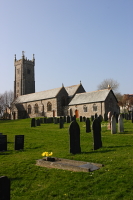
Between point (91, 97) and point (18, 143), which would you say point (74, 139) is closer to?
point (18, 143)

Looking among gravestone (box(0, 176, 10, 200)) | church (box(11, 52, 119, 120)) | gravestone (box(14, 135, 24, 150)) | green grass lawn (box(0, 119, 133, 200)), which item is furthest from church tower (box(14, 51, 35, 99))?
gravestone (box(0, 176, 10, 200))

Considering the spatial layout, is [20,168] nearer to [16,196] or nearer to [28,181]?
[28,181]

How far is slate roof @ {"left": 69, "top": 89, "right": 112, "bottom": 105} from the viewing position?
3659 centimetres

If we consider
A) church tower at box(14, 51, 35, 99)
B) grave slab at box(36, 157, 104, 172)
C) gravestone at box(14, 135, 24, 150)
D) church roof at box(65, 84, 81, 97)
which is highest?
church tower at box(14, 51, 35, 99)

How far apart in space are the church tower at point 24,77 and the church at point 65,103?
355mm

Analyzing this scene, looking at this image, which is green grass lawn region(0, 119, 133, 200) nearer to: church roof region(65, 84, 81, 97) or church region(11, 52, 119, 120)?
church region(11, 52, 119, 120)

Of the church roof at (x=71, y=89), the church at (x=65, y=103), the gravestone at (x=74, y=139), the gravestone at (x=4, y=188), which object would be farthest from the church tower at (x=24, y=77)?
the gravestone at (x=4, y=188)

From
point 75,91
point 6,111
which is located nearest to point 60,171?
point 75,91

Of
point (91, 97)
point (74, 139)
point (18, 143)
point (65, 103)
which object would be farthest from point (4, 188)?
point (65, 103)

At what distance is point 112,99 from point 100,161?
1246 inches

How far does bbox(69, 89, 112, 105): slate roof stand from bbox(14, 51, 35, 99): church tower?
24.9m

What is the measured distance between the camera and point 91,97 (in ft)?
125

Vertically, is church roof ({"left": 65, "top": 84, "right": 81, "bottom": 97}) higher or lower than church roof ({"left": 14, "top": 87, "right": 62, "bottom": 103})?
higher

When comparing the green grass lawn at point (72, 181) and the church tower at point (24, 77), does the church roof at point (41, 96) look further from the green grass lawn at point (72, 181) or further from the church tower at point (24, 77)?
the green grass lawn at point (72, 181)
